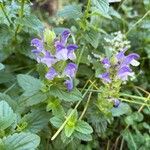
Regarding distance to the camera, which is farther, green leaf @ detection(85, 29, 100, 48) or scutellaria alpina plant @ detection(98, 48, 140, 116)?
green leaf @ detection(85, 29, 100, 48)

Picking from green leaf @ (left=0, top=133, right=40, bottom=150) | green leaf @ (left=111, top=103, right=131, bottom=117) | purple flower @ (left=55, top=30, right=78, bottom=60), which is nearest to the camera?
green leaf @ (left=0, top=133, right=40, bottom=150)

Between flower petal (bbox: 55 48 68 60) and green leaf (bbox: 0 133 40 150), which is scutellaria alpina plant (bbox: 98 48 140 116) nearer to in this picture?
flower petal (bbox: 55 48 68 60)

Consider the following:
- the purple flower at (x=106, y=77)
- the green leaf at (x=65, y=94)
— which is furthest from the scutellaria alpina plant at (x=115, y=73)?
the green leaf at (x=65, y=94)

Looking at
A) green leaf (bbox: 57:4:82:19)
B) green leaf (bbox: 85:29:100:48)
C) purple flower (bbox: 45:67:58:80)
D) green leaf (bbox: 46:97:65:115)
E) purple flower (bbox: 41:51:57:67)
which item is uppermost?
green leaf (bbox: 57:4:82:19)

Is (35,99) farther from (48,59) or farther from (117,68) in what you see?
(117,68)

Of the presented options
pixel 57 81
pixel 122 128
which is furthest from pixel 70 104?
pixel 122 128

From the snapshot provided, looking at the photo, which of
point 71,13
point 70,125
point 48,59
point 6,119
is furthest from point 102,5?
point 6,119

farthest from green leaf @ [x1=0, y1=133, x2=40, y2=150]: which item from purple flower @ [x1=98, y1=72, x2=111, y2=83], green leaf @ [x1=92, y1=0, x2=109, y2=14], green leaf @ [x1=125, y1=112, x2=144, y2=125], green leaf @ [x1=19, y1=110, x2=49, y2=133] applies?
green leaf @ [x1=125, y1=112, x2=144, y2=125]
